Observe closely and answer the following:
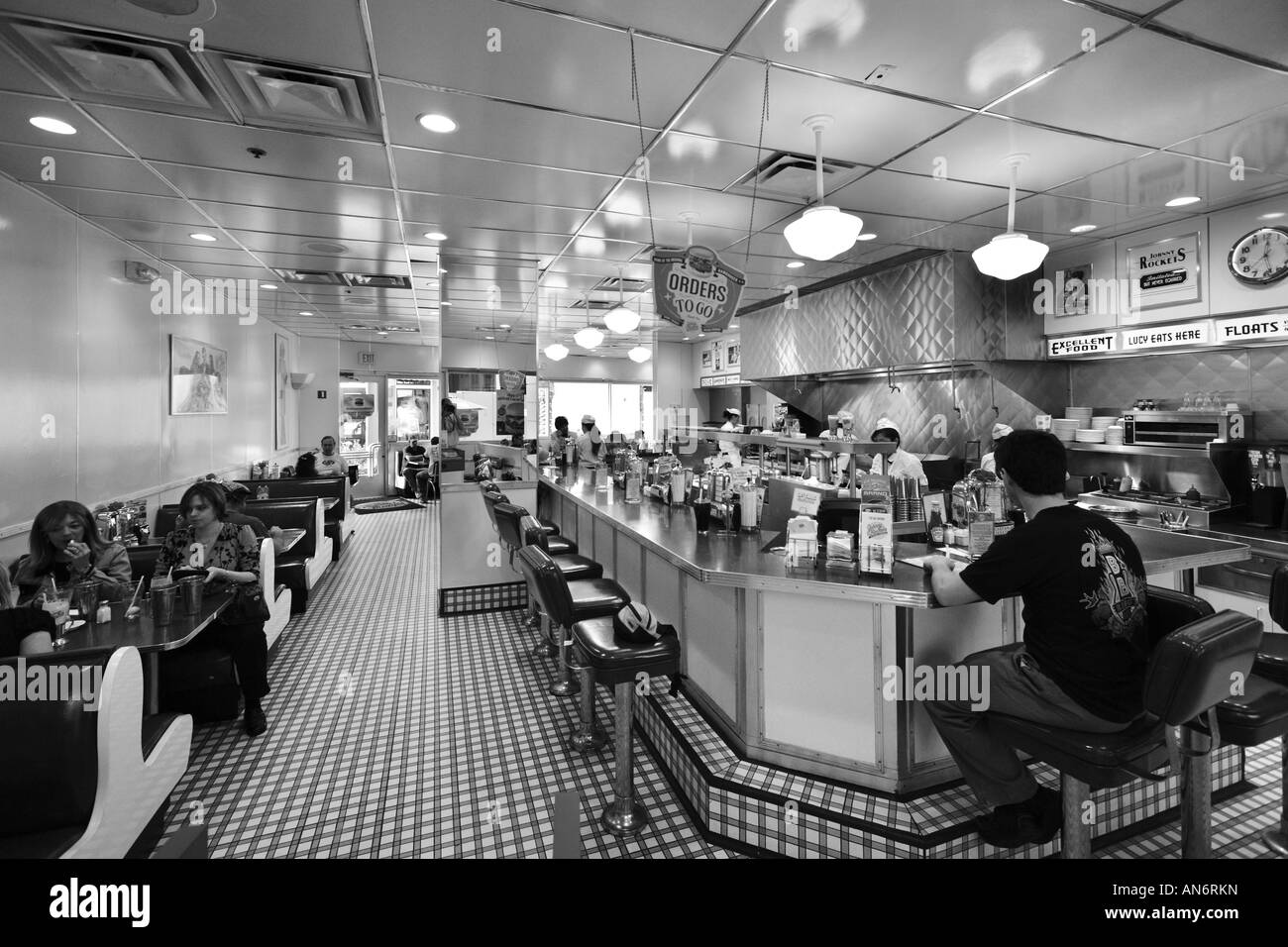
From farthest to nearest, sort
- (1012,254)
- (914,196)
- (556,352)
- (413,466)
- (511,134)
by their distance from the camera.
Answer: (413,466) → (556,352) → (914,196) → (1012,254) → (511,134)

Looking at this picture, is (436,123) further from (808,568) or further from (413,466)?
(413,466)

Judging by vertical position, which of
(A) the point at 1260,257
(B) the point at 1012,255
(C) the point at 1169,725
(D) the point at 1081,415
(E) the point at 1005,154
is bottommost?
(C) the point at 1169,725

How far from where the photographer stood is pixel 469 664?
4.46 metres

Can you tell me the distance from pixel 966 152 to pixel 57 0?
14.3 ft

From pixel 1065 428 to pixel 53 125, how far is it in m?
7.75

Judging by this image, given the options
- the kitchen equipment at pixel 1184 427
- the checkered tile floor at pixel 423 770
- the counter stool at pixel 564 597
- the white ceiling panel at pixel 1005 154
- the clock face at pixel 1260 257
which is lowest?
the checkered tile floor at pixel 423 770

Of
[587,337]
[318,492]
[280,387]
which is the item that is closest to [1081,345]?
[587,337]

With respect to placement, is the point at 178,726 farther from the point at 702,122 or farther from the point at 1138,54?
the point at 1138,54

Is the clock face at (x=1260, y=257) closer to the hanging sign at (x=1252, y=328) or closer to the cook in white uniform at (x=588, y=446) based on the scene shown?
the hanging sign at (x=1252, y=328)

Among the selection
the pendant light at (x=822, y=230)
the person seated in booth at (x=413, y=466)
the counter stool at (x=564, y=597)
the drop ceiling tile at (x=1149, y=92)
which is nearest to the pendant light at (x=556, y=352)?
the counter stool at (x=564, y=597)

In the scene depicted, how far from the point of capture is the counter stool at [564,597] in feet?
7.96

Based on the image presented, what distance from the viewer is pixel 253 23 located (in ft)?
7.91

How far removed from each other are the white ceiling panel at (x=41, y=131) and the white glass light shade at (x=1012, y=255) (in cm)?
501
